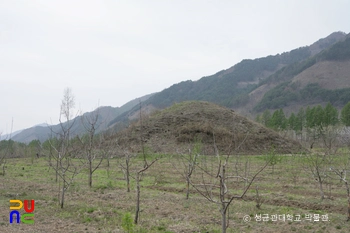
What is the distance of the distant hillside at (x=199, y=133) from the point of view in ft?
109

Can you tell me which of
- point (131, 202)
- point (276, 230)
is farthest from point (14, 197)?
point (276, 230)

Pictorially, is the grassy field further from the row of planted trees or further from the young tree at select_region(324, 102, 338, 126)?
the young tree at select_region(324, 102, 338, 126)

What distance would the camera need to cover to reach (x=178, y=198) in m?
11.9

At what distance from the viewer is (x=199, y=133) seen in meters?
35.8

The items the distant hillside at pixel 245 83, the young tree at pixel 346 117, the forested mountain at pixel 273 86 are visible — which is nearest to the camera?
the young tree at pixel 346 117

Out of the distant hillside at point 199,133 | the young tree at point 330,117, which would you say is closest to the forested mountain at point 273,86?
the distant hillside at point 199,133

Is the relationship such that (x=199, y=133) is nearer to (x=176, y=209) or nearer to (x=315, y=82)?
(x=176, y=209)

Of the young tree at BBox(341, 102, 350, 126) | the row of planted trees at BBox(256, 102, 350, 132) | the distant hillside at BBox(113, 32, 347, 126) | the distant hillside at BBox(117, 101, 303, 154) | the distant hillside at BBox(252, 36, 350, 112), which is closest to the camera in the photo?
the distant hillside at BBox(117, 101, 303, 154)

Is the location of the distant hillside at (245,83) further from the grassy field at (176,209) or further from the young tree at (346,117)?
the grassy field at (176,209)

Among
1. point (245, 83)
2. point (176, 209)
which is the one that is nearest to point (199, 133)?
point (176, 209)

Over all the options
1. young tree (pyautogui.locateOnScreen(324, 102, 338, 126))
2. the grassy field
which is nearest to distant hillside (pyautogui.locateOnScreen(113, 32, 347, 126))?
young tree (pyautogui.locateOnScreen(324, 102, 338, 126))

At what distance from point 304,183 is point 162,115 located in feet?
93.2

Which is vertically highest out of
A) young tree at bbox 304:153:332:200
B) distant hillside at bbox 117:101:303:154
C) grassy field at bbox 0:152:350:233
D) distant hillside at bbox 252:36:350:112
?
distant hillside at bbox 252:36:350:112

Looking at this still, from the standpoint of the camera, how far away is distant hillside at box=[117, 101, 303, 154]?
33.1 metres
